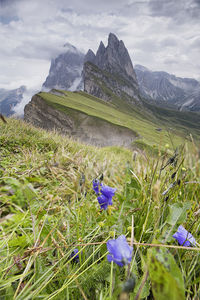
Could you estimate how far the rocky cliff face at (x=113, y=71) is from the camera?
127m

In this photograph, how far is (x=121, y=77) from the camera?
17075 centimetres

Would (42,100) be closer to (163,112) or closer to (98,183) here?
(98,183)

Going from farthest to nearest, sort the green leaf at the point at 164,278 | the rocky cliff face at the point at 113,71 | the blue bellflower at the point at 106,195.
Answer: the rocky cliff face at the point at 113,71 → the blue bellflower at the point at 106,195 → the green leaf at the point at 164,278

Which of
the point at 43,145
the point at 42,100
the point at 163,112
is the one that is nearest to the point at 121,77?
the point at 163,112

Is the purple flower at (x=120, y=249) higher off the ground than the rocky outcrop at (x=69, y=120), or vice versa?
the purple flower at (x=120, y=249)

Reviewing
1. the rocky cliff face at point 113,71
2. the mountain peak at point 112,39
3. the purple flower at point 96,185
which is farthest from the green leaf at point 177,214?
the mountain peak at point 112,39

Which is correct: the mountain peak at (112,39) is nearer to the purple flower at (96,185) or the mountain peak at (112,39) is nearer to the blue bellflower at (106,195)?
the purple flower at (96,185)

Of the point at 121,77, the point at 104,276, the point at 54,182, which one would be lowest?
the point at 54,182

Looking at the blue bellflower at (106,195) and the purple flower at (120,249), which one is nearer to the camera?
the purple flower at (120,249)

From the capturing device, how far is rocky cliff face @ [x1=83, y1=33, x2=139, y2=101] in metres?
127

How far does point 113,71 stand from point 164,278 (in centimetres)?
18405

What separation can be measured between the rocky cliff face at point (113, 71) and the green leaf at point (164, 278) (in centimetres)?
12478

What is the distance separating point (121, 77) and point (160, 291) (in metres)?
183

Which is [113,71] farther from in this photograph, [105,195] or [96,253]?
[96,253]
